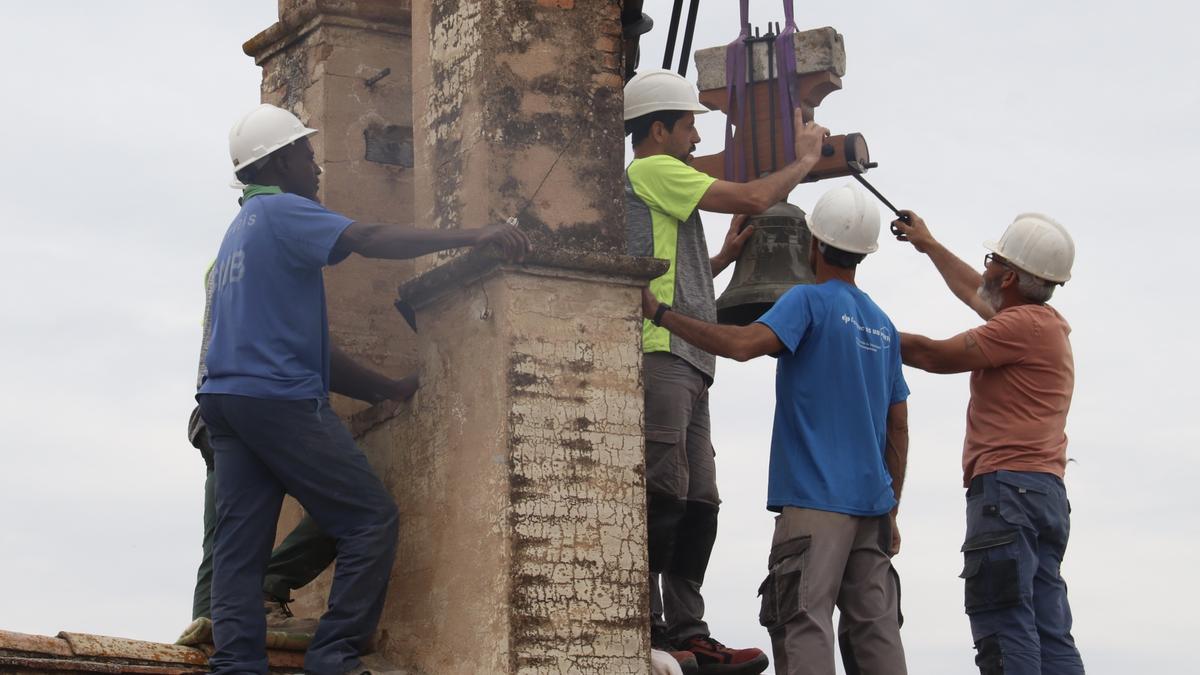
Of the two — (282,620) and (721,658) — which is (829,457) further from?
(282,620)

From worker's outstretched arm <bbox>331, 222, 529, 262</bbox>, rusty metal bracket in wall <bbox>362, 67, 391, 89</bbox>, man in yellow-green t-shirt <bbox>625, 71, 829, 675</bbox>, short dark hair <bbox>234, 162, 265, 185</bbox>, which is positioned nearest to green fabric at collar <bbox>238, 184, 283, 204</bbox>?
short dark hair <bbox>234, 162, 265, 185</bbox>

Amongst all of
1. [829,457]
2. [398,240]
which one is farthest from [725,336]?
[398,240]

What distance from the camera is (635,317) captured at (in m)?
7.09

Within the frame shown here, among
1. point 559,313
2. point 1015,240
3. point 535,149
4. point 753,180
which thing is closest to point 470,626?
point 559,313

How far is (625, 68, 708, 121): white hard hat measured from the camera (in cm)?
783

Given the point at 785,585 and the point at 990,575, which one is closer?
the point at 785,585

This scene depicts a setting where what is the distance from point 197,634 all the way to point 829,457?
2388 mm

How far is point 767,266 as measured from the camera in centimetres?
827

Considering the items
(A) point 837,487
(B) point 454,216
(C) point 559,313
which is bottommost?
(A) point 837,487

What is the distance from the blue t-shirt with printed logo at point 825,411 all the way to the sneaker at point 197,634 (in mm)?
2106

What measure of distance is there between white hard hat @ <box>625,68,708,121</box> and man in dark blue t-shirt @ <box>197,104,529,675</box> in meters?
1.22

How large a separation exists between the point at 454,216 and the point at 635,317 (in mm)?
794

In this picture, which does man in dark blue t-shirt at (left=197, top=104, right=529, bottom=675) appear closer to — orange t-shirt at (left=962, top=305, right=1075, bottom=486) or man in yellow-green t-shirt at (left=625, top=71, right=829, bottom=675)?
man in yellow-green t-shirt at (left=625, top=71, right=829, bottom=675)

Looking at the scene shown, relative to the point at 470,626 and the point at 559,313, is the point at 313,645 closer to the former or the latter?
the point at 470,626
